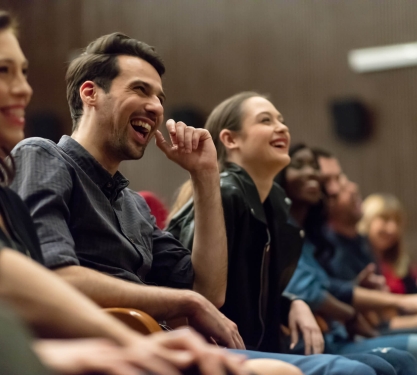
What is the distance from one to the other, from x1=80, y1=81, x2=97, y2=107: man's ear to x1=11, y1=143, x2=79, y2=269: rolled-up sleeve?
0.25 metres

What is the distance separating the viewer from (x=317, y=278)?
2.69 metres

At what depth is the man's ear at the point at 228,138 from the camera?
2334mm

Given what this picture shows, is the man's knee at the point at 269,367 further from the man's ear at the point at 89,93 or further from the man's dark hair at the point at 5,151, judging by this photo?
the man's ear at the point at 89,93

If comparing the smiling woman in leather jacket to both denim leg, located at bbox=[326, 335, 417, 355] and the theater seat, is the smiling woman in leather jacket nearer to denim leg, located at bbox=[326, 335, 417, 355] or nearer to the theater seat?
denim leg, located at bbox=[326, 335, 417, 355]

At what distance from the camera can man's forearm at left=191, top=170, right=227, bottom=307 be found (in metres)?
1.86

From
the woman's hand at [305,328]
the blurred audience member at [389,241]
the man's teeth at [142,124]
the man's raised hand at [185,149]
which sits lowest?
the blurred audience member at [389,241]

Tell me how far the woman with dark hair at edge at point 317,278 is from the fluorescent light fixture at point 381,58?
3.12m

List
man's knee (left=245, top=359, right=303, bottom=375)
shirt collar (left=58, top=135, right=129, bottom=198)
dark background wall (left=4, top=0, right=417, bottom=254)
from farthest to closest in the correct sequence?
dark background wall (left=4, top=0, right=417, bottom=254)
shirt collar (left=58, top=135, right=129, bottom=198)
man's knee (left=245, top=359, right=303, bottom=375)

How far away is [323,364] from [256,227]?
771 millimetres

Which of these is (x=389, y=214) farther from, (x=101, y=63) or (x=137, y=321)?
(x=137, y=321)

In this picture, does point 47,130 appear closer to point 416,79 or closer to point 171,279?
point 416,79

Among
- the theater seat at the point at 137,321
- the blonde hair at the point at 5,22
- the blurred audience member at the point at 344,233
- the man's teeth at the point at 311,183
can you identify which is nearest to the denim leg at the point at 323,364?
the theater seat at the point at 137,321

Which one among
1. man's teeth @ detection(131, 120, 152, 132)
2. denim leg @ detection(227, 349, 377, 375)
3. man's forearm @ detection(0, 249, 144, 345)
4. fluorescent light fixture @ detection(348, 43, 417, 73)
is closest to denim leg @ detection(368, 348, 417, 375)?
denim leg @ detection(227, 349, 377, 375)

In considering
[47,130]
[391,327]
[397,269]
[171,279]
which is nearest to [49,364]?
[171,279]
